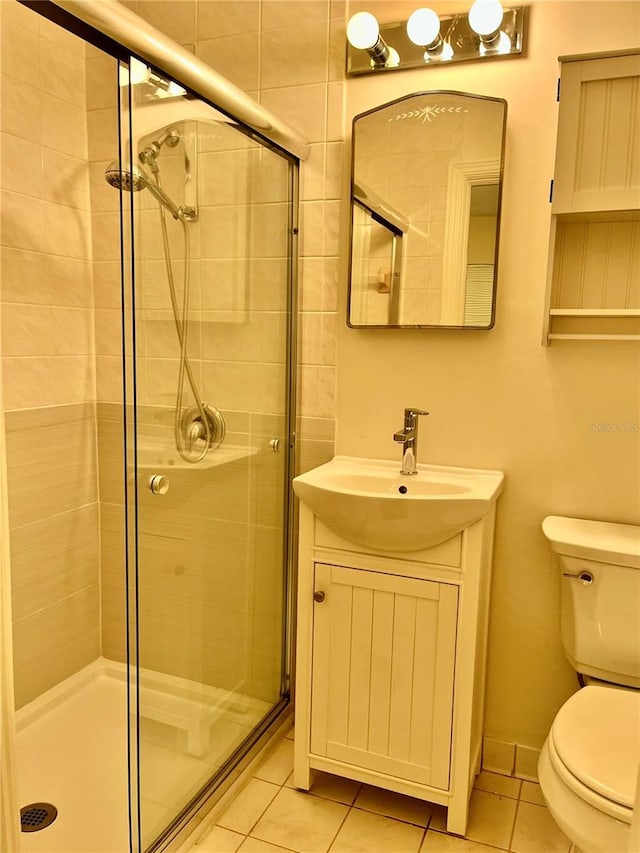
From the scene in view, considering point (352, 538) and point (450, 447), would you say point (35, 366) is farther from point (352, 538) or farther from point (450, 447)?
point (450, 447)

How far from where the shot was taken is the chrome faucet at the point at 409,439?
71.3 inches

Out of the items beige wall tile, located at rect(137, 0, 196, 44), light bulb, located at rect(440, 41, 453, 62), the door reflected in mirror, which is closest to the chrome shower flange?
the door reflected in mirror

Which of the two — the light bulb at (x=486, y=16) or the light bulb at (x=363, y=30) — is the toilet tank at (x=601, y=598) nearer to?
the light bulb at (x=486, y=16)

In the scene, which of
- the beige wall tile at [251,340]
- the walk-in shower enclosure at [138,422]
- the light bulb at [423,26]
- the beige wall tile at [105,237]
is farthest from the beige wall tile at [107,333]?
the light bulb at [423,26]

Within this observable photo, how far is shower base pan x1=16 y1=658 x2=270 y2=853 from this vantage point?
1.53 metres

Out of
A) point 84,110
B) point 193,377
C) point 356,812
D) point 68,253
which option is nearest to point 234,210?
point 193,377

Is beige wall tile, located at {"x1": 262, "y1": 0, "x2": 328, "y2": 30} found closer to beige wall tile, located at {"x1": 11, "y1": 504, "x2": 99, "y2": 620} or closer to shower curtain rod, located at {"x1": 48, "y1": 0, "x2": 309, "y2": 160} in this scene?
shower curtain rod, located at {"x1": 48, "y1": 0, "x2": 309, "y2": 160}

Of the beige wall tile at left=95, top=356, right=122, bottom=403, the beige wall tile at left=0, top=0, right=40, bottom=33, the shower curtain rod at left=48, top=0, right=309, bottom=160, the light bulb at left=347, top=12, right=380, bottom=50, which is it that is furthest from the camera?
the beige wall tile at left=95, top=356, right=122, bottom=403

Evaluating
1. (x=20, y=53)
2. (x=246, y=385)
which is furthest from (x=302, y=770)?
(x=20, y=53)

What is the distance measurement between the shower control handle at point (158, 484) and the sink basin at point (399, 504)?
0.36 m

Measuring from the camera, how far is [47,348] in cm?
209

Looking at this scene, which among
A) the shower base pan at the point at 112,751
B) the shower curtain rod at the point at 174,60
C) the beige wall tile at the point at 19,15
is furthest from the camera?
the beige wall tile at the point at 19,15

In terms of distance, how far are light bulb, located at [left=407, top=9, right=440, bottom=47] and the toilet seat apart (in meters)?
1.70

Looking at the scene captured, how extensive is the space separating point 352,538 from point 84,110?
169cm
